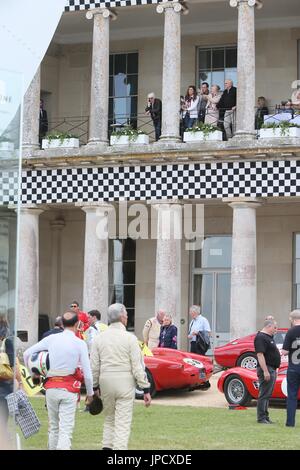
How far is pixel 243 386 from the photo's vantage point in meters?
18.9

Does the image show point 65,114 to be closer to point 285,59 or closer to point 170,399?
point 285,59

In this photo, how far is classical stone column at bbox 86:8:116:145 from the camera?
91.5ft

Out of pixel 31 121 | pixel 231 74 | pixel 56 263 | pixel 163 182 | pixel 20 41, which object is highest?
pixel 231 74

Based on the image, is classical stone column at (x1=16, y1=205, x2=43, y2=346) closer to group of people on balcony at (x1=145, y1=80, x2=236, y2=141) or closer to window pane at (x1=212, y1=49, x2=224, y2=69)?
group of people on balcony at (x1=145, y1=80, x2=236, y2=141)

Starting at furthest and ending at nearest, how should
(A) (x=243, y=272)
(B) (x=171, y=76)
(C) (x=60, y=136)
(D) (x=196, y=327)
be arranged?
(C) (x=60, y=136)
(B) (x=171, y=76)
(A) (x=243, y=272)
(D) (x=196, y=327)

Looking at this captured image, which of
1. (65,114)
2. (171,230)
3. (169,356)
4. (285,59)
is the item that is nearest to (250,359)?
(169,356)

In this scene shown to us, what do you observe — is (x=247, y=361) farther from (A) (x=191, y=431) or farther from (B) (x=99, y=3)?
(B) (x=99, y=3)

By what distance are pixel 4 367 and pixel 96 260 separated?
697 inches

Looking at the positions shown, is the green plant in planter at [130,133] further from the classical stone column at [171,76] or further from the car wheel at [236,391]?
the car wheel at [236,391]

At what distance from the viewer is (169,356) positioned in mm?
20781

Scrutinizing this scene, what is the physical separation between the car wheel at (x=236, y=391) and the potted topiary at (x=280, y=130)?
28.3 feet

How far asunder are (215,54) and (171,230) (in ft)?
22.2

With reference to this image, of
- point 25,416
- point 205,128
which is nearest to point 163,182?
point 205,128

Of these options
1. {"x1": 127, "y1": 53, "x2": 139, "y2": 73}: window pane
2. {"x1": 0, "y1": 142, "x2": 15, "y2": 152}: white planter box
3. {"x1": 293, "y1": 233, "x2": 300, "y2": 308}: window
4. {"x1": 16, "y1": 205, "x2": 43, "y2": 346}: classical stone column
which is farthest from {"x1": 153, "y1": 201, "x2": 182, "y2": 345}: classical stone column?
{"x1": 0, "y1": 142, "x2": 15, "y2": 152}: white planter box
